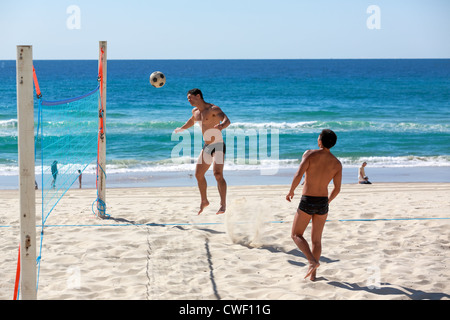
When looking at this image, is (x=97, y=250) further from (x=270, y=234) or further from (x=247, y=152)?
(x=247, y=152)

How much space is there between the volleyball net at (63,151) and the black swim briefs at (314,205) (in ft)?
7.93

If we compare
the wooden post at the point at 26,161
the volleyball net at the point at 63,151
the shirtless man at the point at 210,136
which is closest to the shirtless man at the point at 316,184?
the shirtless man at the point at 210,136

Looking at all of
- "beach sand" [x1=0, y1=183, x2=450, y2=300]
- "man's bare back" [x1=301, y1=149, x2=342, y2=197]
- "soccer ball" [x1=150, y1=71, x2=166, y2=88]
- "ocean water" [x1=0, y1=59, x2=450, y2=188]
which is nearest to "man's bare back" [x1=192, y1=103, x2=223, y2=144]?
"soccer ball" [x1=150, y1=71, x2=166, y2=88]

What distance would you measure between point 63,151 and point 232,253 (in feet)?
A: 41.6

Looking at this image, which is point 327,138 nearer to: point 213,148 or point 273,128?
point 213,148

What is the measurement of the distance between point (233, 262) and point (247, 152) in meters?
11.9

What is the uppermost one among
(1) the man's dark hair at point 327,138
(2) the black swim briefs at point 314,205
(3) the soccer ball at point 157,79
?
(3) the soccer ball at point 157,79

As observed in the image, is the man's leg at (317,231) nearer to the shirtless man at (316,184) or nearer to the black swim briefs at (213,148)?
the shirtless man at (316,184)

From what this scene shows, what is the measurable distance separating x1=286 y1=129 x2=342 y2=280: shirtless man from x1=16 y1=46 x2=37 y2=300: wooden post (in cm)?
224

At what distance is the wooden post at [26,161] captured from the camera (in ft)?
11.8

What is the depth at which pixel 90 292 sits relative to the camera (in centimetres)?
468

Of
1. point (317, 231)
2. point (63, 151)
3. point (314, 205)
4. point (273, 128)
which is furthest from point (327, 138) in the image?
point (273, 128)
